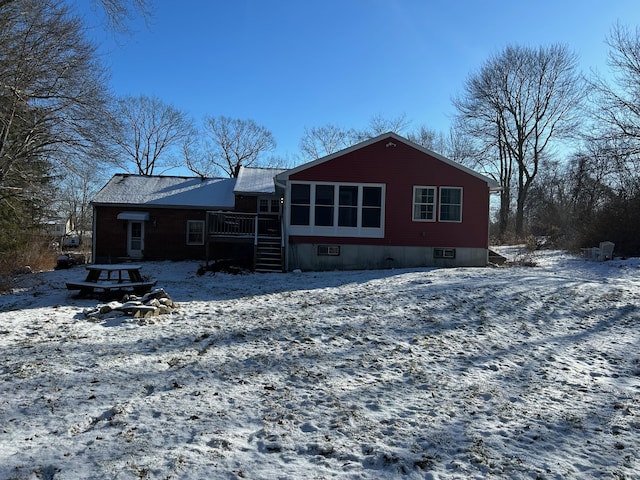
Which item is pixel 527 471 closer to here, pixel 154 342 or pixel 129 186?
pixel 154 342

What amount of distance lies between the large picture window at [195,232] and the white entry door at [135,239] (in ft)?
7.19

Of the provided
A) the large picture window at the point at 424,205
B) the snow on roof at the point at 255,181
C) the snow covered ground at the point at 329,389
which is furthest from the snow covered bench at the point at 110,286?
the snow on roof at the point at 255,181

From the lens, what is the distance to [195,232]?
20.0 m

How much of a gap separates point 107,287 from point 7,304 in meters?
1.98

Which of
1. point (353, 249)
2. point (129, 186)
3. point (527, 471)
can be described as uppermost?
point (129, 186)

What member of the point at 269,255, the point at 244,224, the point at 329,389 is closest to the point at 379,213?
the point at 269,255

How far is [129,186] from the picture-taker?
2100 centimetres

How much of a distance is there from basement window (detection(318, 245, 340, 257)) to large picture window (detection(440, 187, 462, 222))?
4088 millimetres

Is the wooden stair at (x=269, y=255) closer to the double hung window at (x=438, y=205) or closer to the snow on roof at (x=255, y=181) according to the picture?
the snow on roof at (x=255, y=181)

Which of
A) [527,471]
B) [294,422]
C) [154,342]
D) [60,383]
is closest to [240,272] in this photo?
[154,342]

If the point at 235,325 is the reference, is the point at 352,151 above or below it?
above

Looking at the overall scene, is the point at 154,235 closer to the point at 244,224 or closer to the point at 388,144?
the point at 244,224

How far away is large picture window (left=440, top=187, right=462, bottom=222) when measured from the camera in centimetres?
1516

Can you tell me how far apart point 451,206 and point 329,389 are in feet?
39.4
